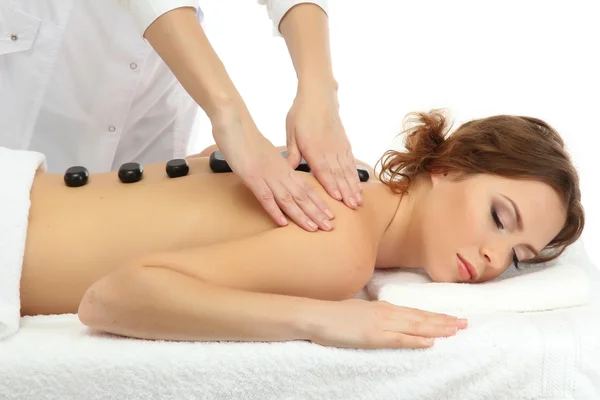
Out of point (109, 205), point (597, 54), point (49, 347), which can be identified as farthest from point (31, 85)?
point (597, 54)

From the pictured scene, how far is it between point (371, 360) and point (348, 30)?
1.42 metres

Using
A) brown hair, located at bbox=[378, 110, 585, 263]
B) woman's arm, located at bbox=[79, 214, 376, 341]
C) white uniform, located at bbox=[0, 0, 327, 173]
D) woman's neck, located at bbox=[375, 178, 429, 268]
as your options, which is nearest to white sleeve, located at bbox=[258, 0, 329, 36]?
white uniform, located at bbox=[0, 0, 327, 173]

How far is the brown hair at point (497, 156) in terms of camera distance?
5.13 feet

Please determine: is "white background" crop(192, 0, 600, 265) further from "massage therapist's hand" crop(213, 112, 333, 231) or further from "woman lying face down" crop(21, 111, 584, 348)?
"massage therapist's hand" crop(213, 112, 333, 231)

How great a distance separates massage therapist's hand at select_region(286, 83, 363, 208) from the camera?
4.84ft

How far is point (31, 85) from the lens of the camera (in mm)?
1793

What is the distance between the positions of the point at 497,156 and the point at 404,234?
0.24 meters

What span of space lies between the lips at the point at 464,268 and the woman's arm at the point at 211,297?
0.33 meters

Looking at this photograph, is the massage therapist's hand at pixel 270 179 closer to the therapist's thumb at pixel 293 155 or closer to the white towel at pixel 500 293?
the therapist's thumb at pixel 293 155

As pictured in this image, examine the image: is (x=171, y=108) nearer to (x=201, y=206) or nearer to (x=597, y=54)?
(x=201, y=206)

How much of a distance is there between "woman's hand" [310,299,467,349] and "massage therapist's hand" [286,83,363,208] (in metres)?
0.27

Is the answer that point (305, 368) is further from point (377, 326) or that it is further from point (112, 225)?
point (112, 225)

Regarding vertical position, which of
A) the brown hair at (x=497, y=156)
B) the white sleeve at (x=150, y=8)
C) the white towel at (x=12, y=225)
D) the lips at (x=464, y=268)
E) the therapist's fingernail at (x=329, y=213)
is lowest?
the white towel at (x=12, y=225)

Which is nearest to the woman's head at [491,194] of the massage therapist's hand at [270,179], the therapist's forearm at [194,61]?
the massage therapist's hand at [270,179]
